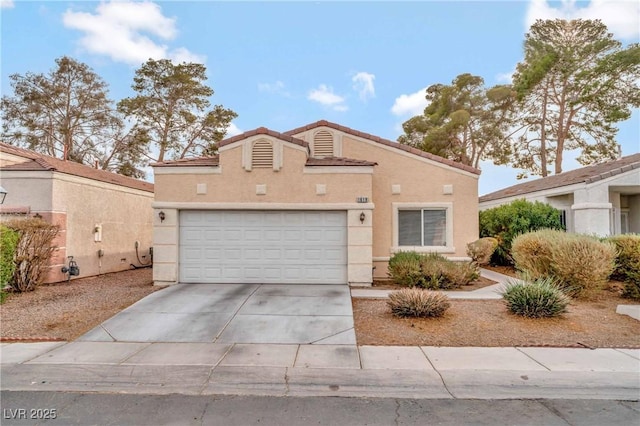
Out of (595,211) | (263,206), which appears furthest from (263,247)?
(595,211)

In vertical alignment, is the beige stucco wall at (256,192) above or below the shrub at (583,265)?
above

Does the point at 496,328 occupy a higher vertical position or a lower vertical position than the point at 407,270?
lower

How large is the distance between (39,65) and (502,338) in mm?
30020

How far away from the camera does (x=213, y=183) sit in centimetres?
1032

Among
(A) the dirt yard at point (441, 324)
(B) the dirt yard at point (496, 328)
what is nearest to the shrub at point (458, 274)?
(A) the dirt yard at point (441, 324)

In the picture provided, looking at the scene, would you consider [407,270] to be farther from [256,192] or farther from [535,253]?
[256,192]

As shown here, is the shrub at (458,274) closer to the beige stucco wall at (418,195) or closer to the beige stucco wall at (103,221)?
the beige stucco wall at (418,195)

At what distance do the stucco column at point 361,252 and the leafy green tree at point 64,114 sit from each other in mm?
22128

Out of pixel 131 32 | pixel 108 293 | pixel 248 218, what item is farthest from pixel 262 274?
pixel 131 32

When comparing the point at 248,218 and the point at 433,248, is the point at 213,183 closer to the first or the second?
the point at 248,218

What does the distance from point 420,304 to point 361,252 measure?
3.25 metres

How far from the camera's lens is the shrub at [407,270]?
965cm

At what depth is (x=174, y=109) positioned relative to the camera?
25.2 meters

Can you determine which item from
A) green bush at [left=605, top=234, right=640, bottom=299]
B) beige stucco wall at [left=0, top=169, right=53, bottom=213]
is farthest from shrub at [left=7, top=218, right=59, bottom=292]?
green bush at [left=605, top=234, right=640, bottom=299]
